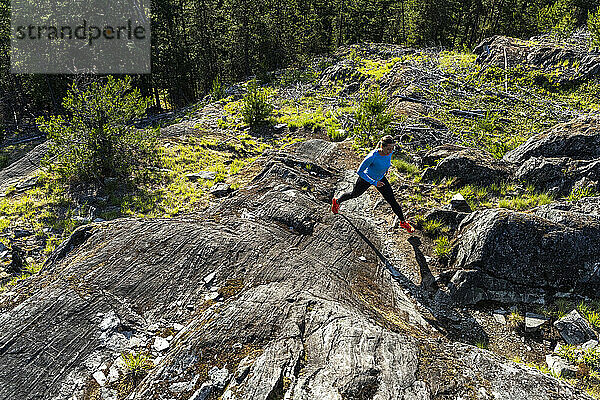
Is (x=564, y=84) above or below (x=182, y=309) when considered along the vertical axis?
above

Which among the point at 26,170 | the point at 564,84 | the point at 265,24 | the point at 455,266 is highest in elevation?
the point at 265,24

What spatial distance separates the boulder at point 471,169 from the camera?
37.3ft

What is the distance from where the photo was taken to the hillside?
5047 mm

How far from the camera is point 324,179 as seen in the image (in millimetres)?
12688

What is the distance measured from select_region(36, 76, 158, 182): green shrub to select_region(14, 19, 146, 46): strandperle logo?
3282 cm

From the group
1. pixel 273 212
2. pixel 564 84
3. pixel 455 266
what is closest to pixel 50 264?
pixel 273 212

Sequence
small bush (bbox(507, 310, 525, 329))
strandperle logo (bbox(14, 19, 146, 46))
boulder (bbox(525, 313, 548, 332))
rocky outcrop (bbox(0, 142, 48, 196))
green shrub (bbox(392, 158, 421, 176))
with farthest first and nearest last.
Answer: strandperle logo (bbox(14, 19, 146, 46)) < green shrub (bbox(392, 158, 421, 176)) < rocky outcrop (bbox(0, 142, 48, 196)) < small bush (bbox(507, 310, 525, 329)) < boulder (bbox(525, 313, 548, 332))

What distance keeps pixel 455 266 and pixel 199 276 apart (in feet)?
18.9

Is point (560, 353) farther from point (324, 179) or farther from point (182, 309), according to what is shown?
point (324, 179)

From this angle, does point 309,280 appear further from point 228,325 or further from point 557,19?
point 557,19

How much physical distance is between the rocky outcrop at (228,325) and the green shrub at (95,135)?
205 inches

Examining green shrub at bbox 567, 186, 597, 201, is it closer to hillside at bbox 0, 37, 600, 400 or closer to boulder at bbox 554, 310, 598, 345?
hillside at bbox 0, 37, 600, 400

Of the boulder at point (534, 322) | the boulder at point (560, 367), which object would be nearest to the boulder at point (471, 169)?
the boulder at point (534, 322)

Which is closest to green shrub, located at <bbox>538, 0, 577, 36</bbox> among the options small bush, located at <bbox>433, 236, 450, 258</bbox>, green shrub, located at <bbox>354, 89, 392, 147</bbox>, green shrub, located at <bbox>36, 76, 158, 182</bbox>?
green shrub, located at <bbox>354, 89, 392, 147</bbox>
